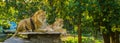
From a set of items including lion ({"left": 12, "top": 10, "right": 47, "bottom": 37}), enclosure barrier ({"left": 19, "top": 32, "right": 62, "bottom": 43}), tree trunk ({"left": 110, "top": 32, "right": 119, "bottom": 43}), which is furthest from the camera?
tree trunk ({"left": 110, "top": 32, "right": 119, "bottom": 43})

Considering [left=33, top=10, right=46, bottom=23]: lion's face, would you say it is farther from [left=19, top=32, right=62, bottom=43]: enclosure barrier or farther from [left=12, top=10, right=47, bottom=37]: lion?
[left=19, top=32, right=62, bottom=43]: enclosure barrier

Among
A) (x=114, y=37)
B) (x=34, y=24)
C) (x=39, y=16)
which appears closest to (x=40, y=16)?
(x=39, y=16)

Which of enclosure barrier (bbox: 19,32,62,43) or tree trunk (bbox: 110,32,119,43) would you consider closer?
enclosure barrier (bbox: 19,32,62,43)

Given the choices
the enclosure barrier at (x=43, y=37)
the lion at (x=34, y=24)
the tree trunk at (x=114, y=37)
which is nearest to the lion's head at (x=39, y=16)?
the lion at (x=34, y=24)

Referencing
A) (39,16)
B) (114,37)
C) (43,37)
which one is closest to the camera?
(43,37)

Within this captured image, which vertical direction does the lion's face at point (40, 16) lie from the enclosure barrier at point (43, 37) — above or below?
above

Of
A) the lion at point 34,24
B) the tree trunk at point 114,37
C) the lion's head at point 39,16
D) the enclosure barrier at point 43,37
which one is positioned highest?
the lion's head at point 39,16

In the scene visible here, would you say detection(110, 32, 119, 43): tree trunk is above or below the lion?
below

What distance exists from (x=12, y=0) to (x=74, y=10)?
7.66 meters

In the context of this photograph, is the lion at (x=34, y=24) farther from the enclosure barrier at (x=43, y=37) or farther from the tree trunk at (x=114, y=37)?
the tree trunk at (x=114, y=37)

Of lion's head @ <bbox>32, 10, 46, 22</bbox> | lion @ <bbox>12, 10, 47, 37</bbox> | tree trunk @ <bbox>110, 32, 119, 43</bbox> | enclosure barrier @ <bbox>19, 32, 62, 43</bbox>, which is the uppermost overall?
lion's head @ <bbox>32, 10, 46, 22</bbox>

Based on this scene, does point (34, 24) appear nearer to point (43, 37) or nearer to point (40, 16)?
point (40, 16)

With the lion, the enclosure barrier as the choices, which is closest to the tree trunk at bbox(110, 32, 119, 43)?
the enclosure barrier

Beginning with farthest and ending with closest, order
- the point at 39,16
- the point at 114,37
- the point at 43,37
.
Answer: the point at 114,37
the point at 39,16
the point at 43,37
